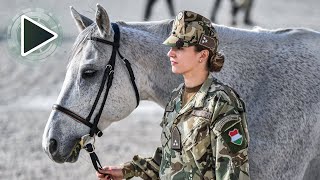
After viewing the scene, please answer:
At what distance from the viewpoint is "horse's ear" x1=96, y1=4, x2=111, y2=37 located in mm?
4350

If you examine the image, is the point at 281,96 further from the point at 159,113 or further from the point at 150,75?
the point at 159,113

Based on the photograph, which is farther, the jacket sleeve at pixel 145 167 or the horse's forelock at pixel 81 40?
the horse's forelock at pixel 81 40

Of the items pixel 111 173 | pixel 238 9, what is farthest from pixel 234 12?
pixel 111 173

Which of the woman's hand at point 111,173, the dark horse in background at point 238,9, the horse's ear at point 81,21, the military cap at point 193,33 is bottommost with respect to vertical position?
the dark horse in background at point 238,9

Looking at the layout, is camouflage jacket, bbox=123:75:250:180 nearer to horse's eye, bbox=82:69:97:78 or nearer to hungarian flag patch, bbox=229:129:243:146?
hungarian flag patch, bbox=229:129:243:146

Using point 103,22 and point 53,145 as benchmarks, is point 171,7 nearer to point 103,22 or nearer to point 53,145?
point 103,22

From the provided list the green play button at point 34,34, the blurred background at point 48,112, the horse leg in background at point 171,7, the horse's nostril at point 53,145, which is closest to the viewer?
the horse's nostril at point 53,145

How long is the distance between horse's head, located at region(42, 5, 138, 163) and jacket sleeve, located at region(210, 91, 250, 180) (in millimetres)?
1261

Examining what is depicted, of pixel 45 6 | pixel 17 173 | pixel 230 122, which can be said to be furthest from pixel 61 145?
pixel 45 6

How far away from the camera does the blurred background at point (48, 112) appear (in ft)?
26.0

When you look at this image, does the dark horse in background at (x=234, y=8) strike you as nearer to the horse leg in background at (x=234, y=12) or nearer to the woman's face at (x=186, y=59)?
the horse leg in background at (x=234, y=12)

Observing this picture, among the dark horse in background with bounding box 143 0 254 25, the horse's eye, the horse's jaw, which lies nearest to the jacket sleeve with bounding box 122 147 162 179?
the horse's jaw

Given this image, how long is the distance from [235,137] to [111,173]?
93 cm

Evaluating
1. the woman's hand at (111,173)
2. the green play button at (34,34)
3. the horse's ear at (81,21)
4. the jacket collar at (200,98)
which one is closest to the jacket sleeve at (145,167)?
the woman's hand at (111,173)
